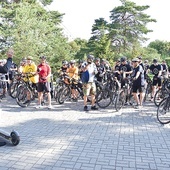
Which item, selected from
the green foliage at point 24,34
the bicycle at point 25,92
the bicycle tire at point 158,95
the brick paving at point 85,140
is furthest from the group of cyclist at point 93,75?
the green foliage at point 24,34

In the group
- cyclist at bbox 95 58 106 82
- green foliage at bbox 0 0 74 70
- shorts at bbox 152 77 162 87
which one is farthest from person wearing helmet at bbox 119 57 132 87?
green foliage at bbox 0 0 74 70

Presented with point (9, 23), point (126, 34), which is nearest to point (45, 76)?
point (9, 23)

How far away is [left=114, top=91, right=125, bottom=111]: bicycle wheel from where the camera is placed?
8.11 metres

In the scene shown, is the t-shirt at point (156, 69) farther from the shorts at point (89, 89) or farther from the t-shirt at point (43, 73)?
the t-shirt at point (43, 73)

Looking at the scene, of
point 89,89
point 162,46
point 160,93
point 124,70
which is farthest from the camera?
point 162,46

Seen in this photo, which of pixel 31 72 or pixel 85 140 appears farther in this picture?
pixel 31 72

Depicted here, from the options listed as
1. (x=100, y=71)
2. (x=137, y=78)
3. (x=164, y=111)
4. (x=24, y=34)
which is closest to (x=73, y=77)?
(x=100, y=71)

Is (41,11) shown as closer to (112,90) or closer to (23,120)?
(112,90)

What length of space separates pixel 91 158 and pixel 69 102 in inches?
216

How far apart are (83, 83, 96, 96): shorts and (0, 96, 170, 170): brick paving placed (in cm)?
62

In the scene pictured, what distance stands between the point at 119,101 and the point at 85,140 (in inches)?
128

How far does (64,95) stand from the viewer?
9430 mm

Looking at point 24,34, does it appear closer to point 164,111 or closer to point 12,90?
point 12,90

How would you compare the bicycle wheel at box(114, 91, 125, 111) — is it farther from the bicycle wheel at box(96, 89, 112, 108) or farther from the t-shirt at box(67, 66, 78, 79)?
the t-shirt at box(67, 66, 78, 79)
